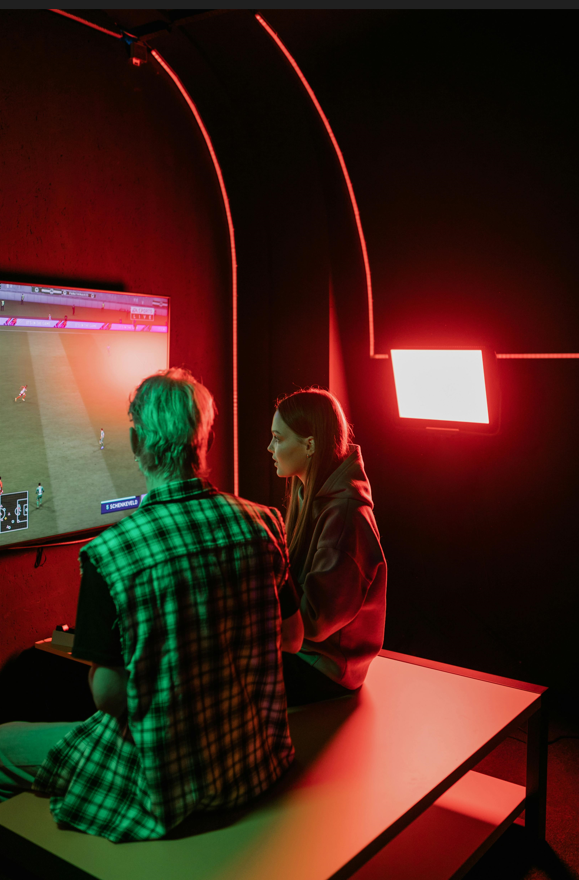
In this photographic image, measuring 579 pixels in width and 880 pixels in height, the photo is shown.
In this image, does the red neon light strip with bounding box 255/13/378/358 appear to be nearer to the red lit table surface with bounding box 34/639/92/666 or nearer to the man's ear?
the red lit table surface with bounding box 34/639/92/666

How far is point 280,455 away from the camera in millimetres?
2260

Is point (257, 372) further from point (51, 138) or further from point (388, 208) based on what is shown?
point (51, 138)

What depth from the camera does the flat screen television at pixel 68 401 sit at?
2.60 meters

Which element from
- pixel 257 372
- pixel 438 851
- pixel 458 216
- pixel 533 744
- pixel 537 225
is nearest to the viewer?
pixel 438 851

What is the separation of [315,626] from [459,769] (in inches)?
20.0

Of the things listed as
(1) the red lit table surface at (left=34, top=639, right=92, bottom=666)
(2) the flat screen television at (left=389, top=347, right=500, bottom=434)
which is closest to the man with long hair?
(1) the red lit table surface at (left=34, top=639, right=92, bottom=666)

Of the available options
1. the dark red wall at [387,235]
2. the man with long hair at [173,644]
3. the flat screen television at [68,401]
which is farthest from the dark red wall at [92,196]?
the man with long hair at [173,644]

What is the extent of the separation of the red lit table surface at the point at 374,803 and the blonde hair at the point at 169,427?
2.54 ft

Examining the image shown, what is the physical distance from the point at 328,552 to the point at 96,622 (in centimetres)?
81

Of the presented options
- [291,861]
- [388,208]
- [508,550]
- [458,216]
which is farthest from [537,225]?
[291,861]

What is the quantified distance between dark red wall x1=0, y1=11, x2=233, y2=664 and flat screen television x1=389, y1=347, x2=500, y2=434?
101cm

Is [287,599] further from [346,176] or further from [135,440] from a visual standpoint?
[346,176]

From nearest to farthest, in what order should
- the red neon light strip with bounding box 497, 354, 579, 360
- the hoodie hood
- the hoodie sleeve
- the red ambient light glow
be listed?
the hoodie sleeve
the hoodie hood
the red neon light strip with bounding box 497, 354, 579, 360
the red ambient light glow

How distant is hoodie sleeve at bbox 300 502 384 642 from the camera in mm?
1921
